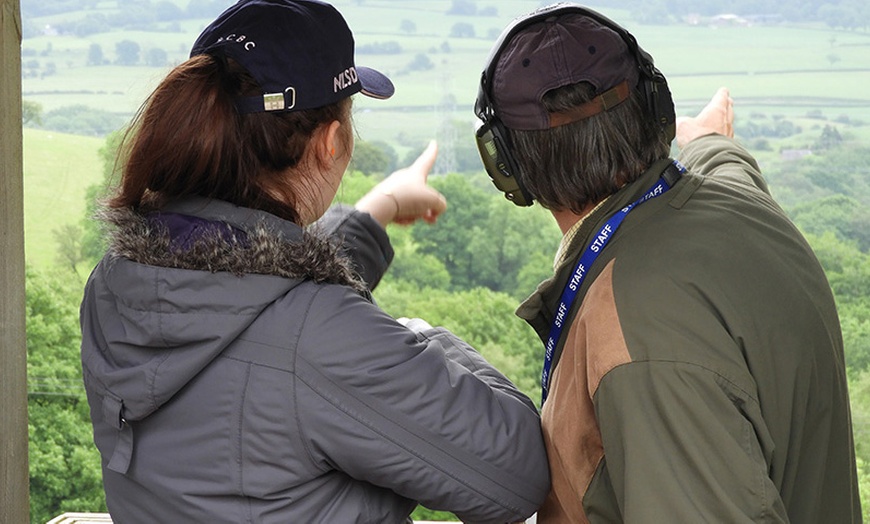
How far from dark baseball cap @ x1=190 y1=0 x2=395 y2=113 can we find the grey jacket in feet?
0.52

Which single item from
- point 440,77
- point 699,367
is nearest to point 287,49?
point 699,367

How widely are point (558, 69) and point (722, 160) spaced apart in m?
0.61

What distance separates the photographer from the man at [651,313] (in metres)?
1.18

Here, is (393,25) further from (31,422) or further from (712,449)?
(712,449)

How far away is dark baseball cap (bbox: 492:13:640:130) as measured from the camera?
133cm

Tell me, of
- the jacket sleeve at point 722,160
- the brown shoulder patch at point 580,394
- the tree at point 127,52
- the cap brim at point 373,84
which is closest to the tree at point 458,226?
the tree at point 127,52

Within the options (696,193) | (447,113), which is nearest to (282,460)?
(696,193)

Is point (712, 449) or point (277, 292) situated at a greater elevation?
point (277, 292)

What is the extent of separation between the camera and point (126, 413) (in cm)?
128

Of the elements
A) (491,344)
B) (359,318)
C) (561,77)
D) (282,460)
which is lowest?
(491,344)

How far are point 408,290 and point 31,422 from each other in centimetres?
212

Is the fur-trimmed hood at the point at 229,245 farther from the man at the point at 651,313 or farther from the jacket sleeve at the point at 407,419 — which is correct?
the man at the point at 651,313

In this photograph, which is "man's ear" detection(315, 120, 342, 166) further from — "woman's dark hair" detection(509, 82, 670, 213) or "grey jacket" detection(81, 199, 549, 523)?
"woman's dark hair" detection(509, 82, 670, 213)

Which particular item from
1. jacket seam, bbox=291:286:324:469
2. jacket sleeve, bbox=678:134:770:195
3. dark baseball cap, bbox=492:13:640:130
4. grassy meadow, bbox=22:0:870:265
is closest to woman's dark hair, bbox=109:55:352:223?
jacket seam, bbox=291:286:324:469
